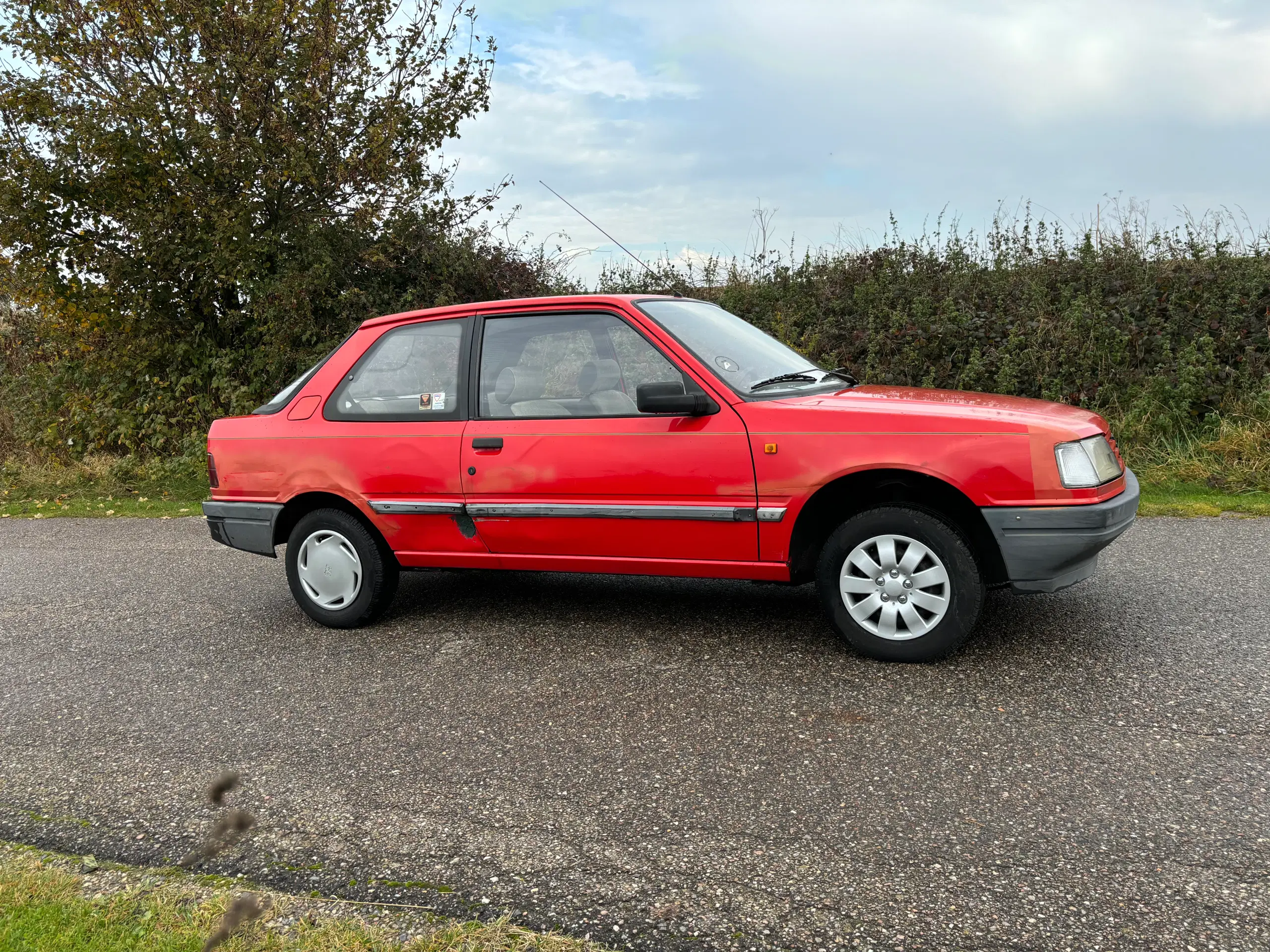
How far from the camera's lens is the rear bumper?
5723 mm

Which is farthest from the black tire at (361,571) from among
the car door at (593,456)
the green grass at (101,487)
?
the green grass at (101,487)

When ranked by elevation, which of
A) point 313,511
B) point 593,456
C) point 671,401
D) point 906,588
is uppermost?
point 671,401

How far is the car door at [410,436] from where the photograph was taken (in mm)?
5281

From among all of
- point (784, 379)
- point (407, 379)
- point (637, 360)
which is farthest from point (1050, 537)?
point (407, 379)

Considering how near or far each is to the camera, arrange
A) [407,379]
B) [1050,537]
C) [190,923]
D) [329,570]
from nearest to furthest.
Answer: [190,923] < [1050,537] < [407,379] < [329,570]

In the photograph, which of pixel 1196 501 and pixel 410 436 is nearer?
pixel 410 436

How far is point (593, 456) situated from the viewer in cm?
488

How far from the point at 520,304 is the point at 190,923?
135 inches

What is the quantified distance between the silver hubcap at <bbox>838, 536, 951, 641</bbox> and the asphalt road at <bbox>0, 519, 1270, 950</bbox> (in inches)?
8.6

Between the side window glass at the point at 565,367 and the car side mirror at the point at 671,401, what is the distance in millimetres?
238

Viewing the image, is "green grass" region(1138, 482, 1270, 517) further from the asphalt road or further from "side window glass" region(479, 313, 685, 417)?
"side window glass" region(479, 313, 685, 417)

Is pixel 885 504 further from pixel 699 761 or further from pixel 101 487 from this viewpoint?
pixel 101 487

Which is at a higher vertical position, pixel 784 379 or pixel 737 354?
pixel 737 354

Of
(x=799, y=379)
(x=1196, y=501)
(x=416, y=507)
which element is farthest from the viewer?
(x=1196, y=501)
